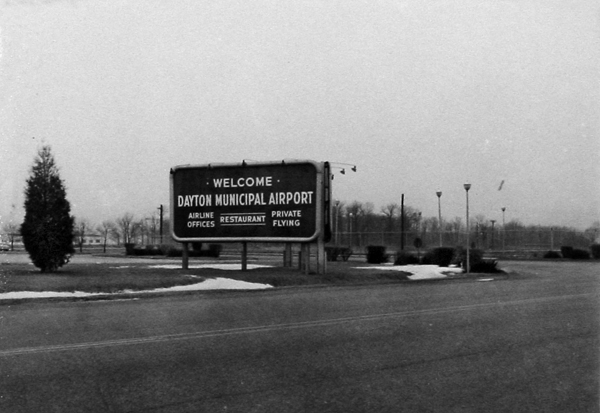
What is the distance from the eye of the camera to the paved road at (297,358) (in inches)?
257

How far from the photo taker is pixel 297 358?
8.68 m

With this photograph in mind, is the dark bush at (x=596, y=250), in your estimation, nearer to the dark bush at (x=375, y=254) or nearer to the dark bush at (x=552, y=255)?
the dark bush at (x=552, y=255)

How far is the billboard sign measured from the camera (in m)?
25.6

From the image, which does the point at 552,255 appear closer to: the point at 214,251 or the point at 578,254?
the point at 578,254

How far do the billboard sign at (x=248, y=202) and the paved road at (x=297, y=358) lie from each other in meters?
10.5

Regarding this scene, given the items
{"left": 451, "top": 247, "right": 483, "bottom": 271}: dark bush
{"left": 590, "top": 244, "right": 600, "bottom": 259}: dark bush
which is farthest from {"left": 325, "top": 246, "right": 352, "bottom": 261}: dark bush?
{"left": 590, "top": 244, "right": 600, "bottom": 259}: dark bush

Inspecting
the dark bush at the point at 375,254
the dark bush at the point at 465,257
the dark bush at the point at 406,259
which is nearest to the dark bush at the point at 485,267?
the dark bush at the point at 465,257

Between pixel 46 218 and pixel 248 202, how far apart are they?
738 centimetres

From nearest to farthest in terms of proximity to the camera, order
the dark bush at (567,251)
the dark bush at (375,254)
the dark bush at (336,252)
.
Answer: the dark bush at (375,254) < the dark bush at (336,252) < the dark bush at (567,251)

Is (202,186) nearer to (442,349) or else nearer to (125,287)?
(125,287)

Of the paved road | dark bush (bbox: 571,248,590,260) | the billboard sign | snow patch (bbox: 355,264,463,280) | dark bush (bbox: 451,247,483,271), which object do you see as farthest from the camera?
dark bush (bbox: 571,248,590,260)

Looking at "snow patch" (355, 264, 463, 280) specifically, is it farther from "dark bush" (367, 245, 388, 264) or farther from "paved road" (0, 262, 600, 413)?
"paved road" (0, 262, 600, 413)

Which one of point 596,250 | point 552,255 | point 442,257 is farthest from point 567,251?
point 442,257

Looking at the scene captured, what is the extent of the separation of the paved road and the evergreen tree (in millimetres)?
7313
